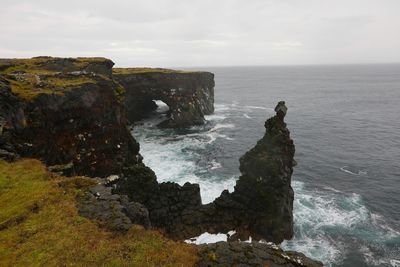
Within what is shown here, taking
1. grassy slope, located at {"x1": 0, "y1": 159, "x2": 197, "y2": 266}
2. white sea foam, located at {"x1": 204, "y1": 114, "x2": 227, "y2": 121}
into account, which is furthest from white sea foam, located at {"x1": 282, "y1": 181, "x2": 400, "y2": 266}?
white sea foam, located at {"x1": 204, "y1": 114, "x2": 227, "y2": 121}

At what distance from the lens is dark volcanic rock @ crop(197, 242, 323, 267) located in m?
15.9

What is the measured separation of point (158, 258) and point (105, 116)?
25744 millimetres

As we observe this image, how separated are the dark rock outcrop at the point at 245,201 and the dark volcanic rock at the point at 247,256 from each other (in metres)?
17.0

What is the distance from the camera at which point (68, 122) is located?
34.6 m

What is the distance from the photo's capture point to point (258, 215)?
34469 mm

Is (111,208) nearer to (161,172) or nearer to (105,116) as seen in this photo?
(105,116)

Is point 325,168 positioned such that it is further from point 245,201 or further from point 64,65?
point 64,65

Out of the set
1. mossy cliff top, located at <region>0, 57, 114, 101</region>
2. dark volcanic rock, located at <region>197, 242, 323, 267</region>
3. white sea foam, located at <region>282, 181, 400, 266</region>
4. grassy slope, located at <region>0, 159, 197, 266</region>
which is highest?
mossy cliff top, located at <region>0, 57, 114, 101</region>

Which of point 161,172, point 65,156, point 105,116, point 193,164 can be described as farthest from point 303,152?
point 65,156

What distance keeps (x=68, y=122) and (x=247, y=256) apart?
26.1 meters

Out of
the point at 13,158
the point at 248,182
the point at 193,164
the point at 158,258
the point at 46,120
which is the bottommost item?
the point at 193,164

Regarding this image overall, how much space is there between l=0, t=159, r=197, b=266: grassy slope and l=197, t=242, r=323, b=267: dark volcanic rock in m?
0.79

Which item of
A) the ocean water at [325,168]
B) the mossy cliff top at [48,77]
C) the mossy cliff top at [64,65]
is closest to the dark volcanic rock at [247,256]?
the ocean water at [325,168]

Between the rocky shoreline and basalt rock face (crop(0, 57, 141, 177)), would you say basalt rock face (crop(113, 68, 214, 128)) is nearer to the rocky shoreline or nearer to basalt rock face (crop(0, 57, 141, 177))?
basalt rock face (crop(0, 57, 141, 177))
